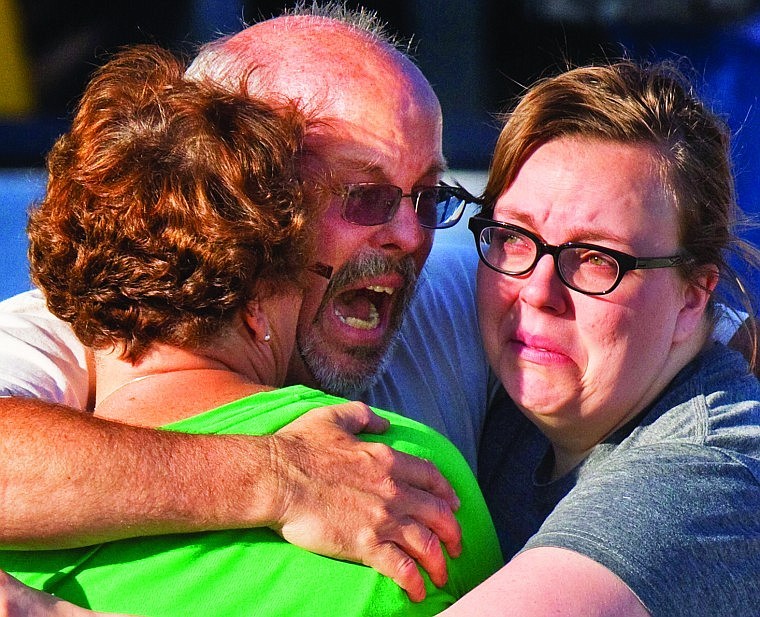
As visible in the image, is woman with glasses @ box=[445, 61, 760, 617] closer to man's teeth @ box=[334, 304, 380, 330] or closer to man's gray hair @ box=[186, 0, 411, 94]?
man's teeth @ box=[334, 304, 380, 330]

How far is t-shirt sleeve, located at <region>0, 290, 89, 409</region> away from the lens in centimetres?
226

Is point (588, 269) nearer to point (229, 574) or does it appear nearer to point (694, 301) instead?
point (694, 301)

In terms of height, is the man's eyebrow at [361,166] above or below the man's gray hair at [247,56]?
below

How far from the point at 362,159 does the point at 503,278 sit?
1.56ft

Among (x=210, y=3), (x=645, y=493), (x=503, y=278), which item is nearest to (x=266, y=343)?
(x=503, y=278)

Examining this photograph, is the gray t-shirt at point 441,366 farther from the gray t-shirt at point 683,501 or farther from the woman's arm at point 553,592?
the woman's arm at point 553,592

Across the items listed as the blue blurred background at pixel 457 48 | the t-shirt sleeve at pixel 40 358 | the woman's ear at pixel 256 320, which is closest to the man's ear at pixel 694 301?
the woman's ear at pixel 256 320

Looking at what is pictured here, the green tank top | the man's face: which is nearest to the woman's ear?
the green tank top

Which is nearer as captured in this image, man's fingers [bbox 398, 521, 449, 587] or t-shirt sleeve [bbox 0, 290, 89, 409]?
man's fingers [bbox 398, 521, 449, 587]

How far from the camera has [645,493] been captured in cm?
188

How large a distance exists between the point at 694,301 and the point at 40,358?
1451 millimetres

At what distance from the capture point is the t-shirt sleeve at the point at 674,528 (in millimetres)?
1758

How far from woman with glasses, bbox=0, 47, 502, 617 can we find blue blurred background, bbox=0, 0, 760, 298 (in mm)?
2241

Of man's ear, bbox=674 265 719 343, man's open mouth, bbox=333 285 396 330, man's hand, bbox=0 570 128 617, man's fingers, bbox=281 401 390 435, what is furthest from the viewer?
man's open mouth, bbox=333 285 396 330
